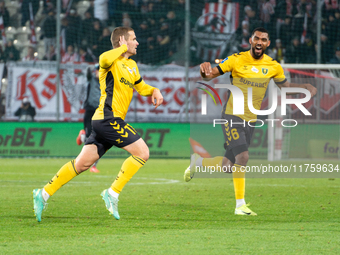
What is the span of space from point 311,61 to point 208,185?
10196mm

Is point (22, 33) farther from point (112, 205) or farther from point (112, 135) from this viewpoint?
point (112, 205)

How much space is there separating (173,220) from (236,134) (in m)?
1.41

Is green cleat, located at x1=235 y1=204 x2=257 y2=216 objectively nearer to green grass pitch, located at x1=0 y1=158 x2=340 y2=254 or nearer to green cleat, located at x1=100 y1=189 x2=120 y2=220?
green grass pitch, located at x1=0 y1=158 x2=340 y2=254

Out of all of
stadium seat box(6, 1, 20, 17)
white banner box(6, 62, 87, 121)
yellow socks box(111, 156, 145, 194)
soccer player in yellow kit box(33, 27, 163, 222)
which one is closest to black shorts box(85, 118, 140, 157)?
soccer player in yellow kit box(33, 27, 163, 222)

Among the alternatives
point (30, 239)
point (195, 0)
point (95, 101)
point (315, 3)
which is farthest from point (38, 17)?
point (30, 239)

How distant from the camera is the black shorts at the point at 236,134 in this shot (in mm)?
6488

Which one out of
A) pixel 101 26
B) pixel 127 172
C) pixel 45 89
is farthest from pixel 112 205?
pixel 101 26

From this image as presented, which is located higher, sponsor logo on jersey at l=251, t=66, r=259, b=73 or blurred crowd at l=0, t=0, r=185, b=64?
sponsor logo on jersey at l=251, t=66, r=259, b=73

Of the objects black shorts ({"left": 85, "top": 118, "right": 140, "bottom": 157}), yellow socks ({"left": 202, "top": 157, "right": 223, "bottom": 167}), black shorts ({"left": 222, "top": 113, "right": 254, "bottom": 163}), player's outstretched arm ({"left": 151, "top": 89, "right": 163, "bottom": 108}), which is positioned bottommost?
yellow socks ({"left": 202, "top": 157, "right": 223, "bottom": 167})

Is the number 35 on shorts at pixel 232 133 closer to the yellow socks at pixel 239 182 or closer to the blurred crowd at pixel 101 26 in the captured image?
the yellow socks at pixel 239 182

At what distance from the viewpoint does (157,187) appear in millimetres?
9156

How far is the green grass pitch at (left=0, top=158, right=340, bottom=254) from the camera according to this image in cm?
426

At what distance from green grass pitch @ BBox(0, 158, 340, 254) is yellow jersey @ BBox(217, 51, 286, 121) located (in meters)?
1.29

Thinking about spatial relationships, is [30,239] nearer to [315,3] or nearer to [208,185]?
[208,185]
